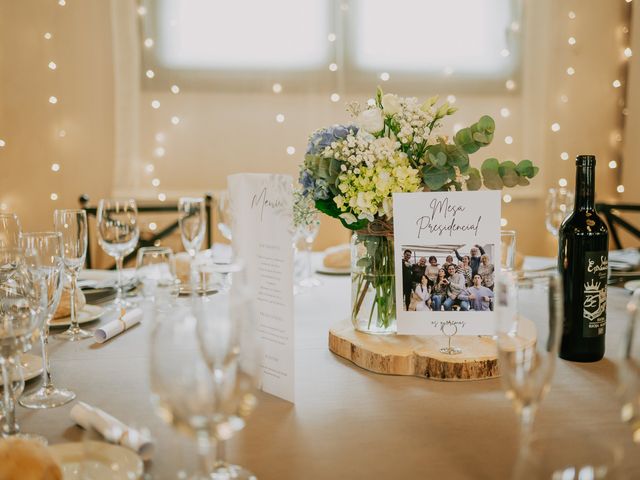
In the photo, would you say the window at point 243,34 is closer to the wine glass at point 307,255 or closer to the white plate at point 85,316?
the wine glass at point 307,255

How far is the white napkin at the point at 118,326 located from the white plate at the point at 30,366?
132mm

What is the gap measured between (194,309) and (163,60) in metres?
2.98

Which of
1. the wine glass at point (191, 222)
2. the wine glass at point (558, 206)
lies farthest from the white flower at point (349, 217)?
the wine glass at point (558, 206)

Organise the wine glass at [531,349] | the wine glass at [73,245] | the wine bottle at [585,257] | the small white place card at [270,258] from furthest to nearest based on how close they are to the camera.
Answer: the wine glass at [73,245], the wine bottle at [585,257], the small white place card at [270,258], the wine glass at [531,349]

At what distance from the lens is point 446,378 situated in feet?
3.22

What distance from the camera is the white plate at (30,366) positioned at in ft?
3.26

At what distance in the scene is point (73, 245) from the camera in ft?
4.16

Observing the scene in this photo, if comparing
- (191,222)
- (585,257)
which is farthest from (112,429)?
(191,222)

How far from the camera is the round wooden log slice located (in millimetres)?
979

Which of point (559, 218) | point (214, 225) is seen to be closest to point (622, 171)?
point (559, 218)

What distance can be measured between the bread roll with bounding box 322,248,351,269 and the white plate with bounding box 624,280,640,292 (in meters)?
0.81

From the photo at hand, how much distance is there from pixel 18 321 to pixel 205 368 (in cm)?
40

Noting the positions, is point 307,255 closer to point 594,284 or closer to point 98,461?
point 594,284

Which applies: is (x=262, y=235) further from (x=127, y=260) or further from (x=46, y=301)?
(x=127, y=260)
